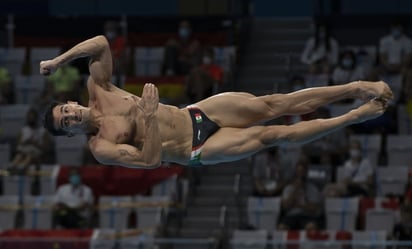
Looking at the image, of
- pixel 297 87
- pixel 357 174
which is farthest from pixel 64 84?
pixel 357 174

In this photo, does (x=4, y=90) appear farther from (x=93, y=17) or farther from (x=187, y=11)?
(x=187, y=11)

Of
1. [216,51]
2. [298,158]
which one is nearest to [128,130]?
[298,158]

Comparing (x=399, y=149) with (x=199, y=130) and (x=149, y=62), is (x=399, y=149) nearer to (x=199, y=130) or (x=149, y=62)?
(x=149, y=62)

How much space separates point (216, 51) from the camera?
933 inches

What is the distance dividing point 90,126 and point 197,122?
1.12 metres

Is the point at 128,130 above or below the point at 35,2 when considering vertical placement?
below

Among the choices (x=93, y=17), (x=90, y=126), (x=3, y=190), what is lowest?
(x=3, y=190)

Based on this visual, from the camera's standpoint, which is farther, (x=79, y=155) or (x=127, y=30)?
(x=127, y=30)

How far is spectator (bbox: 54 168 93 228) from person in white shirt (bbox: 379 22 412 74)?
540 cm

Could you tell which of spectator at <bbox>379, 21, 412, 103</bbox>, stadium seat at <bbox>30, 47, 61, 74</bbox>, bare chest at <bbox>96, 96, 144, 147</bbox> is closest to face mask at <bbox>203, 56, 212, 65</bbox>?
spectator at <bbox>379, 21, 412, 103</bbox>

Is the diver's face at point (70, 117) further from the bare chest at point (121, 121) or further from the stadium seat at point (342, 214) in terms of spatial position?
the stadium seat at point (342, 214)

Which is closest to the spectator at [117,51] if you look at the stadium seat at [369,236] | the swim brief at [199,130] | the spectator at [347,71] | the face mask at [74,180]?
the face mask at [74,180]

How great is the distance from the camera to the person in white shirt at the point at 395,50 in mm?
22359

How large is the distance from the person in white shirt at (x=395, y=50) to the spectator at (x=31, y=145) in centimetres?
570
